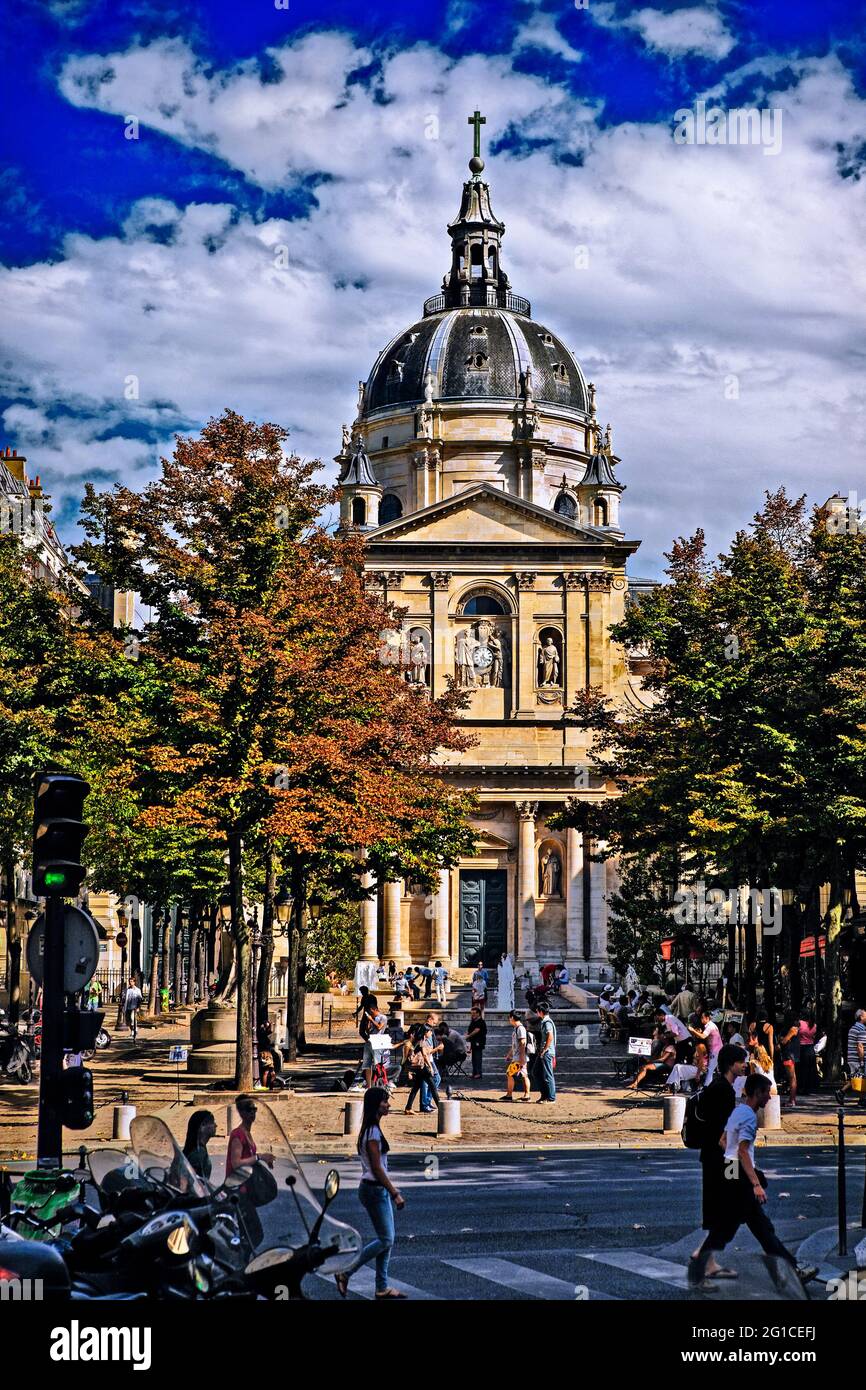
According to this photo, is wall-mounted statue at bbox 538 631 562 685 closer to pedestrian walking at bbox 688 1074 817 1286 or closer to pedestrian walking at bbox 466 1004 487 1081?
pedestrian walking at bbox 466 1004 487 1081

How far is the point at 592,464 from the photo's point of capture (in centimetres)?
8944

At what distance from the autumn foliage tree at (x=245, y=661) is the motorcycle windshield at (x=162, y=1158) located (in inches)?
697

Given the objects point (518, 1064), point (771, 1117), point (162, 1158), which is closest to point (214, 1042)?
point (518, 1064)

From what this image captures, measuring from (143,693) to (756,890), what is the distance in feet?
52.3

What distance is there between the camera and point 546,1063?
106 ft

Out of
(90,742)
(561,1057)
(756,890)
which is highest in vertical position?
(90,742)

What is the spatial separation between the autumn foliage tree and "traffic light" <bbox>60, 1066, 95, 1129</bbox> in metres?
16.8

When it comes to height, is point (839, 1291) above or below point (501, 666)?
below

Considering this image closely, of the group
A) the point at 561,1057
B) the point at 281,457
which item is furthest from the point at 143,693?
the point at 561,1057

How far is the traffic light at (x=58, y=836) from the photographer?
539 inches

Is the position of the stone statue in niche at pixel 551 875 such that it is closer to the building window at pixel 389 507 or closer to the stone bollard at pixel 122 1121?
the building window at pixel 389 507

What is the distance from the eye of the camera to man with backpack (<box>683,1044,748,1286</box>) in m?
Answer: 13.5

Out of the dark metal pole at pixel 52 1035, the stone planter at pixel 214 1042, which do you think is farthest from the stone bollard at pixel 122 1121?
the dark metal pole at pixel 52 1035
